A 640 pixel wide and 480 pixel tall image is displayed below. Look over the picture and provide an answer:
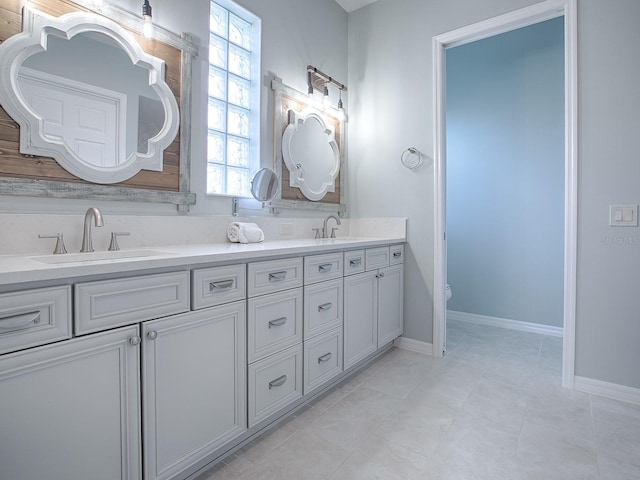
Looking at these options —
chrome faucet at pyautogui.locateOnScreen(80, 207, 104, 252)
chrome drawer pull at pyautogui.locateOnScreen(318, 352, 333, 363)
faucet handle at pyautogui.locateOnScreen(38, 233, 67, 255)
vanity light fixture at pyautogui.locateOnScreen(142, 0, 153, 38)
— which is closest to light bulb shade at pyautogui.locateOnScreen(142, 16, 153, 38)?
vanity light fixture at pyautogui.locateOnScreen(142, 0, 153, 38)

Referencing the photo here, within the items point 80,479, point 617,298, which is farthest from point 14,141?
point 617,298

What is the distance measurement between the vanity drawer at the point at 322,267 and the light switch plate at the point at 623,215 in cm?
156

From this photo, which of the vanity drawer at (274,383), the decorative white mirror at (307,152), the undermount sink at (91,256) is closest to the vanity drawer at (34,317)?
the undermount sink at (91,256)

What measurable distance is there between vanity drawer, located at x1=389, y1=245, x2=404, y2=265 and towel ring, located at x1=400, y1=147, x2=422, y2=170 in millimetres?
628

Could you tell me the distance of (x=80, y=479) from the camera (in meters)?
1.03

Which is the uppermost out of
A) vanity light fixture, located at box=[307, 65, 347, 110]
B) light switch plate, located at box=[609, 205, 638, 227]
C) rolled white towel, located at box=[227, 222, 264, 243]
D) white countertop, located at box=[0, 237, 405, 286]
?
vanity light fixture, located at box=[307, 65, 347, 110]

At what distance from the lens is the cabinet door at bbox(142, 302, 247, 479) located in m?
→ 1.19

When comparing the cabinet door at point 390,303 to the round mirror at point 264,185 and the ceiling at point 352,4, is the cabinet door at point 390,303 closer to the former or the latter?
the round mirror at point 264,185

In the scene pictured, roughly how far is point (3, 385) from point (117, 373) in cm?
27

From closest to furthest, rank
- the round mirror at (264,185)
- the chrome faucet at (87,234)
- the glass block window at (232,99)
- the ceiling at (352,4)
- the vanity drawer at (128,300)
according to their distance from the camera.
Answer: the vanity drawer at (128,300) < the chrome faucet at (87,234) < the glass block window at (232,99) < the round mirror at (264,185) < the ceiling at (352,4)

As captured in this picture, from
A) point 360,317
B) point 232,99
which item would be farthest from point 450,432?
point 232,99

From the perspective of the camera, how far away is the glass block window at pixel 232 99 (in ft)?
6.84

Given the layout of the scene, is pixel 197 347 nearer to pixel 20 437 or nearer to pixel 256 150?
pixel 20 437

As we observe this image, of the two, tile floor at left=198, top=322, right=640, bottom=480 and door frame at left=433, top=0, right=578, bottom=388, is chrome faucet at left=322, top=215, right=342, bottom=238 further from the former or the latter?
tile floor at left=198, top=322, right=640, bottom=480
